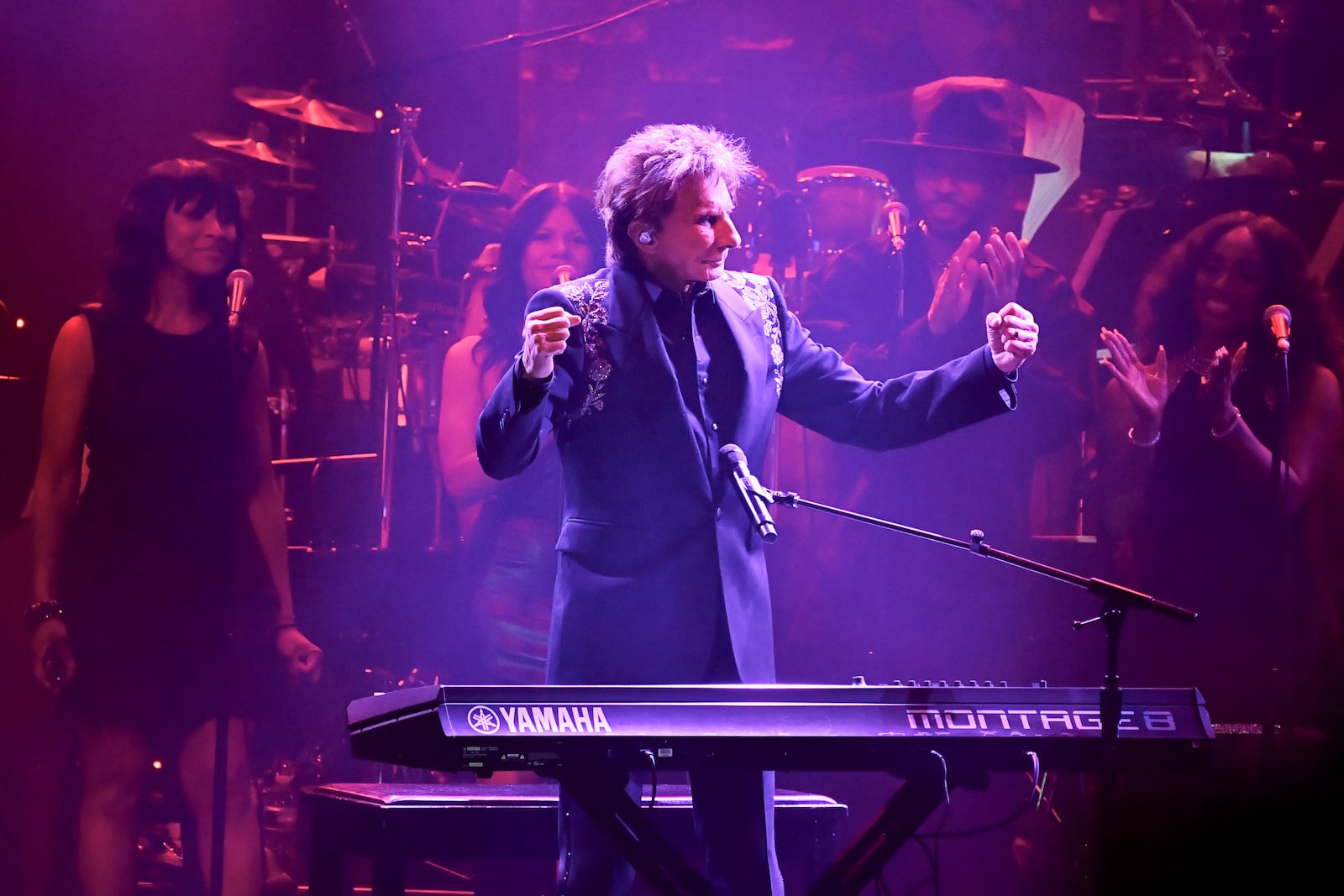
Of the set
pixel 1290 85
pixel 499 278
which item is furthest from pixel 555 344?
pixel 1290 85

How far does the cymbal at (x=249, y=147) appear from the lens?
4.46 m

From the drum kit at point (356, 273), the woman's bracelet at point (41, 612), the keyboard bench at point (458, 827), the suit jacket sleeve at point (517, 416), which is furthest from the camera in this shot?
the drum kit at point (356, 273)

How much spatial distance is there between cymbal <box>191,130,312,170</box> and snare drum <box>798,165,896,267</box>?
1.77 metres

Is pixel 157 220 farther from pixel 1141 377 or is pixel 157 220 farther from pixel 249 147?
pixel 1141 377

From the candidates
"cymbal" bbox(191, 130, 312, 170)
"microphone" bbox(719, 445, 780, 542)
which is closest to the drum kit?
"cymbal" bbox(191, 130, 312, 170)

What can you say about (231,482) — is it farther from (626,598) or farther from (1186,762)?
(1186,762)

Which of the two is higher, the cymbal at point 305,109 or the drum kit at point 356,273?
the cymbal at point 305,109

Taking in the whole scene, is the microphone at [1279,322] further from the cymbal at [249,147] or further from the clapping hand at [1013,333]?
the cymbal at [249,147]

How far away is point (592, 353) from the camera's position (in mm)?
2453

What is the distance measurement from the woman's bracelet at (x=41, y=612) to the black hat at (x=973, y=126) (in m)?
3.24

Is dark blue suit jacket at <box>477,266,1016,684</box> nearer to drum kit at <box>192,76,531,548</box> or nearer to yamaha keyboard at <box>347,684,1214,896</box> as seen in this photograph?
yamaha keyboard at <box>347,684,1214,896</box>

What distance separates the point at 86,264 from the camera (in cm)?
438

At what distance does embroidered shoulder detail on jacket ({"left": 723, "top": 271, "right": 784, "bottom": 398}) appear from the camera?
8.64 feet

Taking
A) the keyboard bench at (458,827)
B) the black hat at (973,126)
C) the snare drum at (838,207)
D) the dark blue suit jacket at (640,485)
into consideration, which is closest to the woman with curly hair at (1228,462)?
the black hat at (973,126)
